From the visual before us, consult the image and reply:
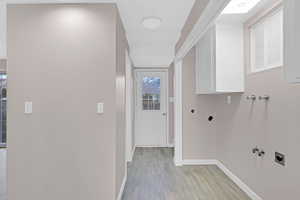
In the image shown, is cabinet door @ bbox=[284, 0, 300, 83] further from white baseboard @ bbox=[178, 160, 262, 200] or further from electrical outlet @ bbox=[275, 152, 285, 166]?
white baseboard @ bbox=[178, 160, 262, 200]

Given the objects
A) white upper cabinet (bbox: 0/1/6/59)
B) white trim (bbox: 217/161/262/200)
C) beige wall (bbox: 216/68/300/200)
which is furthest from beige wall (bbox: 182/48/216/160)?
white upper cabinet (bbox: 0/1/6/59)

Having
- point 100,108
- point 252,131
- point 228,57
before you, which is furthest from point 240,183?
point 100,108

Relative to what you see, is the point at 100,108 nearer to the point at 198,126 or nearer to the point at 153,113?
the point at 198,126

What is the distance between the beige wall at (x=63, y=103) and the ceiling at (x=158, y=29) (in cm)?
37

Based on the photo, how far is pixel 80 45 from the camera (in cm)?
237

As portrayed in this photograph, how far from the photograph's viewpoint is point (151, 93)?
6055 millimetres

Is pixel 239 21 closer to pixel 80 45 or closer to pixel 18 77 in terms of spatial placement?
pixel 80 45

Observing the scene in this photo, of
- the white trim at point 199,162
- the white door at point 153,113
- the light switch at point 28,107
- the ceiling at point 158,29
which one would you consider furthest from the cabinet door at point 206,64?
the light switch at point 28,107

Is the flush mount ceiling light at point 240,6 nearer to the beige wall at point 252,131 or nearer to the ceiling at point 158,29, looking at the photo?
the ceiling at point 158,29

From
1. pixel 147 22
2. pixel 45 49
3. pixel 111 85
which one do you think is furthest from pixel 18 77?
pixel 147 22

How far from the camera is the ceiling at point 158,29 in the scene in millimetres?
2436

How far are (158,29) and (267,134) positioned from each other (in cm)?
211

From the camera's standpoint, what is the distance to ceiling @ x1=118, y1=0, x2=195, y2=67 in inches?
95.9

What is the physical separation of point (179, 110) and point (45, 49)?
2651 mm
